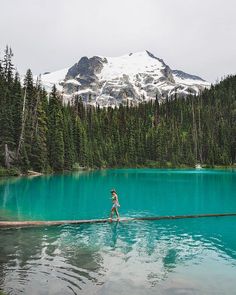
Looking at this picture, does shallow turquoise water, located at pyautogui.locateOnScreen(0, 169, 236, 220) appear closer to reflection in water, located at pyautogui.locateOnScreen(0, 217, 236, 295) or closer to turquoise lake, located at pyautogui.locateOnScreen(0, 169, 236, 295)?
turquoise lake, located at pyautogui.locateOnScreen(0, 169, 236, 295)

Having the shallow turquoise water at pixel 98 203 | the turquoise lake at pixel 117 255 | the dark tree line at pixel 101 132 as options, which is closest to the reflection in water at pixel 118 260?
the turquoise lake at pixel 117 255

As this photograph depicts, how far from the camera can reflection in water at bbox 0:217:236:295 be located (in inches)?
558

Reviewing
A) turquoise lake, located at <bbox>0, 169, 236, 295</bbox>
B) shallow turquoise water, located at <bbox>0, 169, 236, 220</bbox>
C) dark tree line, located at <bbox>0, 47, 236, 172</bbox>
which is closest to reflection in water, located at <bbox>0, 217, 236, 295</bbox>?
turquoise lake, located at <bbox>0, 169, 236, 295</bbox>

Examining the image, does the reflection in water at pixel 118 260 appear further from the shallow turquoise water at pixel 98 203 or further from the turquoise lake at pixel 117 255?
the shallow turquoise water at pixel 98 203

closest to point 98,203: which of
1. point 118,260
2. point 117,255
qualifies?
point 117,255

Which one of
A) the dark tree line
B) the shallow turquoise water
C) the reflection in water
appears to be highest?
the dark tree line

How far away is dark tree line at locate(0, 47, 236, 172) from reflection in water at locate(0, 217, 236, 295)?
177ft

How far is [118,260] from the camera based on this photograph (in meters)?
17.7

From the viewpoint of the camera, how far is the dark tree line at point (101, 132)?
8125 centimetres

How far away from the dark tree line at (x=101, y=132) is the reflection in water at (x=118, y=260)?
54055 mm

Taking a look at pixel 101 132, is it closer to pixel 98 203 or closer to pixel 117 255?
pixel 98 203

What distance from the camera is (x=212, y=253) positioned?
1964 centimetres

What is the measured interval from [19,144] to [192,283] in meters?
65.7

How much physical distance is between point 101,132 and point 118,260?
124m
